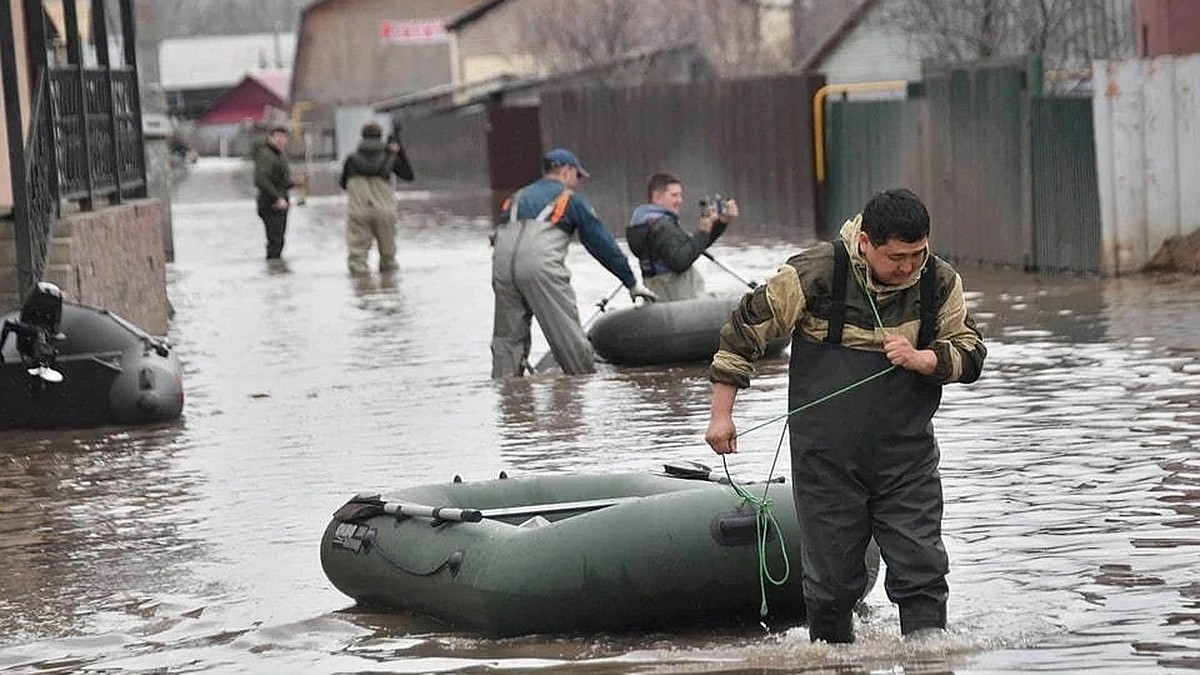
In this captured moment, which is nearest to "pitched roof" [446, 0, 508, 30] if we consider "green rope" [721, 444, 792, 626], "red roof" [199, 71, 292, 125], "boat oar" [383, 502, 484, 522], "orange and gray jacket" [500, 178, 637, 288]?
"red roof" [199, 71, 292, 125]

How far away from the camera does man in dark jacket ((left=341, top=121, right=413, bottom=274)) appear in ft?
91.9

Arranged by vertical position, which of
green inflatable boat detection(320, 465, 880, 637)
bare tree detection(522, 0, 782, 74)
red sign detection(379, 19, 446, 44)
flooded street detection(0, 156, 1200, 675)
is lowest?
flooded street detection(0, 156, 1200, 675)

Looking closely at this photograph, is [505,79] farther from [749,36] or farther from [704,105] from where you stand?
[704,105]

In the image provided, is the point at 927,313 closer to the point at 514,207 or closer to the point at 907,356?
the point at 907,356


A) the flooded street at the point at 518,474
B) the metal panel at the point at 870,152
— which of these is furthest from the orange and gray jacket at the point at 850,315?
the metal panel at the point at 870,152

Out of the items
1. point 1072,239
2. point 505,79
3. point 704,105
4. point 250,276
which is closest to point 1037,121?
point 1072,239

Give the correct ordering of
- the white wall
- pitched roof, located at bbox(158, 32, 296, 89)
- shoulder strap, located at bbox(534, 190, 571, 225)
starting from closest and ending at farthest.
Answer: shoulder strap, located at bbox(534, 190, 571, 225), the white wall, pitched roof, located at bbox(158, 32, 296, 89)

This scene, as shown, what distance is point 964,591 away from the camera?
8.47m

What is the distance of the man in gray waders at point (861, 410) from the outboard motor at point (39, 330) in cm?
736

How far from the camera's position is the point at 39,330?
14195mm

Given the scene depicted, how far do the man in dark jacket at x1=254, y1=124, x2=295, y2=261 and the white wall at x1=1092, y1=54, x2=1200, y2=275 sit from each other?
41.7 ft

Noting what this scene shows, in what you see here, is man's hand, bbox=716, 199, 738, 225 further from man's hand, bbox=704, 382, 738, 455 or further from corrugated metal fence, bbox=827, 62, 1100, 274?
man's hand, bbox=704, 382, 738, 455

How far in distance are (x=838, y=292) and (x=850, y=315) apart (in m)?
0.10

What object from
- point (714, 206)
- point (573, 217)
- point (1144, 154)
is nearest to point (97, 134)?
point (573, 217)
